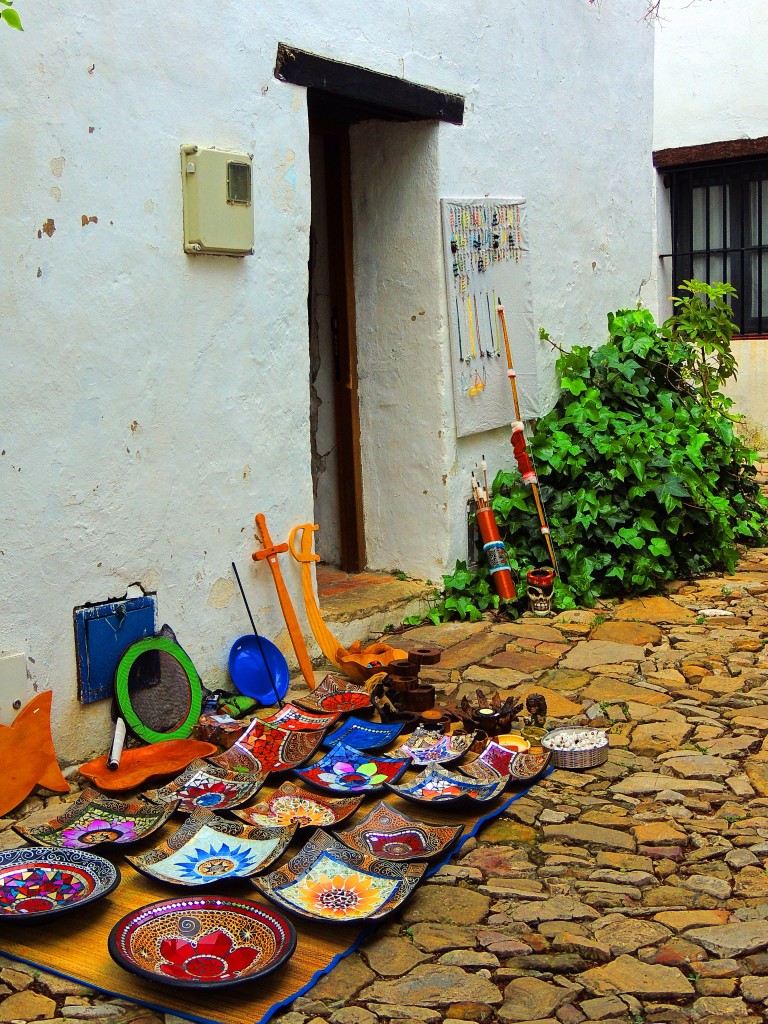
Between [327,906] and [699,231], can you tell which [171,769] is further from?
[699,231]

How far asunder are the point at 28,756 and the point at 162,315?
174 centimetres

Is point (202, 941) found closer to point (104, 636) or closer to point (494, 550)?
point (104, 636)

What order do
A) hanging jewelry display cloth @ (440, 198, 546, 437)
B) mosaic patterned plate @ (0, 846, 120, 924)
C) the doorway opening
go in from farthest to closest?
hanging jewelry display cloth @ (440, 198, 546, 437), the doorway opening, mosaic patterned plate @ (0, 846, 120, 924)

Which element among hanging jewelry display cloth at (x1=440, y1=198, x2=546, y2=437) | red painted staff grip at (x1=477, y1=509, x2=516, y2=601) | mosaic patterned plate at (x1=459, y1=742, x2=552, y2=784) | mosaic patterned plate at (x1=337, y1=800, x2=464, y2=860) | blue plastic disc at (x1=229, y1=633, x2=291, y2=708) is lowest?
mosaic patterned plate at (x1=337, y1=800, x2=464, y2=860)

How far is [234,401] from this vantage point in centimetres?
468

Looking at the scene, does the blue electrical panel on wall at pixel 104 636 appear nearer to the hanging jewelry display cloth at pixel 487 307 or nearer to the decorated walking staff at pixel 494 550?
the decorated walking staff at pixel 494 550

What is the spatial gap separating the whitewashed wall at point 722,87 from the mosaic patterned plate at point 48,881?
364 inches

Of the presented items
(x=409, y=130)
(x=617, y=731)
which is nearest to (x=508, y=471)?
(x=409, y=130)

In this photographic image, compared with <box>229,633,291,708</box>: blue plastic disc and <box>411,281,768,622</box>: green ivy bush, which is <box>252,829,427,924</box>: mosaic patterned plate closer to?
<box>229,633,291,708</box>: blue plastic disc

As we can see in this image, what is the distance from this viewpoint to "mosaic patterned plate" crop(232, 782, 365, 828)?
3543 mm

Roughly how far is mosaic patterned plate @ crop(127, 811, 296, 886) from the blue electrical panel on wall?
0.88 m

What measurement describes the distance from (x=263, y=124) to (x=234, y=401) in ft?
3.96

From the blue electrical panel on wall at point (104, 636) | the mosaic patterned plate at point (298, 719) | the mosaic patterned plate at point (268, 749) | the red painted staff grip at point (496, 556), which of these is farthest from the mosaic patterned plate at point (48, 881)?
the red painted staff grip at point (496, 556)

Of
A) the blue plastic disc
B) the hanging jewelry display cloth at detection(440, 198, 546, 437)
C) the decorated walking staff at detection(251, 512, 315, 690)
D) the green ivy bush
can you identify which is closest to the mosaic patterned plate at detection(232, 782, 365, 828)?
the blue plastic disc
